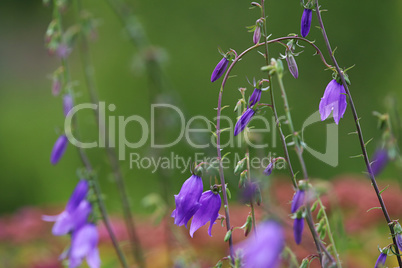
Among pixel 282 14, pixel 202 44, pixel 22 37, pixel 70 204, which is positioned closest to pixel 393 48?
pixel 282 14

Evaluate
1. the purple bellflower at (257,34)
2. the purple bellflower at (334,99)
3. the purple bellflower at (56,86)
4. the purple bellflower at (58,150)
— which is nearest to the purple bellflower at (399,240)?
the purple bellflower at (334,99)

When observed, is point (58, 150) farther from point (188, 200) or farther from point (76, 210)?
point (188, 200)

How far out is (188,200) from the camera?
1117 millimetres

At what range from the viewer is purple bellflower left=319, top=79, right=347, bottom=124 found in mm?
1152

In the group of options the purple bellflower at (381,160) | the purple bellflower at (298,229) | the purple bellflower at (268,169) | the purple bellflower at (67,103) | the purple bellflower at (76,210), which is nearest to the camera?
the purple bellflower at (298,229)

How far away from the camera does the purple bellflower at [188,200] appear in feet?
3.67

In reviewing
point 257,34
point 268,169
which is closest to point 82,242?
point 268,169

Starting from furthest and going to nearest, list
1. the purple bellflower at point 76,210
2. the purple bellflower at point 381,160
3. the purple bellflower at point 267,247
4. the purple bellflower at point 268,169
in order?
1. the purple bellflower at point 76,210
2. the purple bellflower at point 381,160
3. the purple bellflower at point 268,169
4. the purple bellflower at point 267,247

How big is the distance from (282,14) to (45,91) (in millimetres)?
3157

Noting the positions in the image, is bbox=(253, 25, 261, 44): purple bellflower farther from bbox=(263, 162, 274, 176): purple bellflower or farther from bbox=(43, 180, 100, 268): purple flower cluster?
bbox=(43, 180, 100, 268): purple flower cluster

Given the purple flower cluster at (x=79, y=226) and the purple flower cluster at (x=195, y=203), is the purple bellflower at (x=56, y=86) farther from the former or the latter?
the purple flower cluster at (x=195, y=203)

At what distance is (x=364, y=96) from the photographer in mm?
4785

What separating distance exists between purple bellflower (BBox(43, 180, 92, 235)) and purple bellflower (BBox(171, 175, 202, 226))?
0.63m

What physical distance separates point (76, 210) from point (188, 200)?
0.69 m
